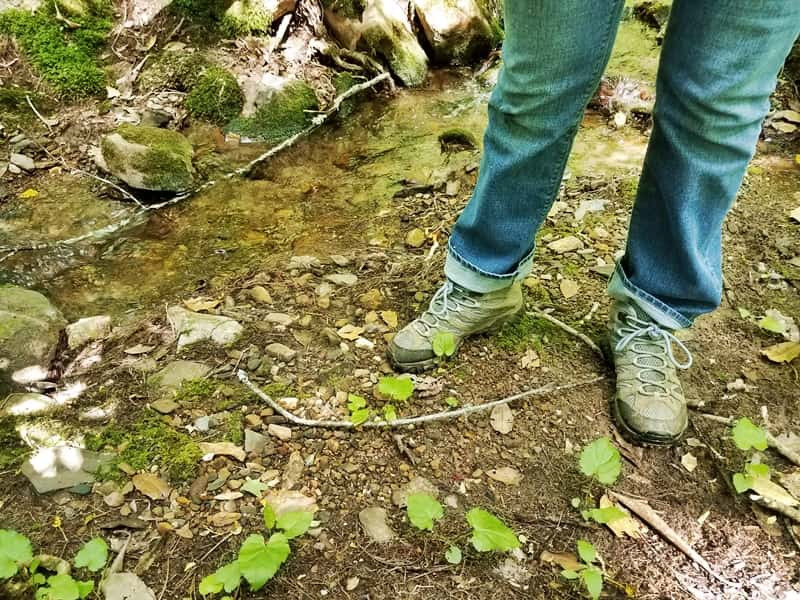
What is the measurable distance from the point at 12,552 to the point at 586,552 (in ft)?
3.93

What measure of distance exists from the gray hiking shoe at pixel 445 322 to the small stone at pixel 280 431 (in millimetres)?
374

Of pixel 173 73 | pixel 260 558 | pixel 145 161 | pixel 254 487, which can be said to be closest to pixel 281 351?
pixel 254 487

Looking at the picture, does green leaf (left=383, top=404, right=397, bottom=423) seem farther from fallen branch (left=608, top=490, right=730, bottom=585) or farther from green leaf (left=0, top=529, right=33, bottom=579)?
green leaf (left=0, top=529, right=33, bottom=579)

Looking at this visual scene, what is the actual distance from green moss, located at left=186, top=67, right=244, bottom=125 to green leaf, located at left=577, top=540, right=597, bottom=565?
3.19 metres

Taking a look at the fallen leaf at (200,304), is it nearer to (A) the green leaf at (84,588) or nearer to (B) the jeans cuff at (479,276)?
(B) the jeans cuff at (479,276)

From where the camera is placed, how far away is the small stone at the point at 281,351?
1852 millimetres

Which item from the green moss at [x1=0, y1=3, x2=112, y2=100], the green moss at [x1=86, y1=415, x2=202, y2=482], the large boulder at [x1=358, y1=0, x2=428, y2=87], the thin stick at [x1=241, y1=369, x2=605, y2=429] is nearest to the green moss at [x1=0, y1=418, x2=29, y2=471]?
the green moss at [x1=86, y1=415, x2=202, y2=482]

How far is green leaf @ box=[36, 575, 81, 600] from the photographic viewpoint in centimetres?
122

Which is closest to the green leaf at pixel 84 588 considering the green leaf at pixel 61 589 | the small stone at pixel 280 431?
the green leaf at pixel 61 589

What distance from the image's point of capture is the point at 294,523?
4.31 feet

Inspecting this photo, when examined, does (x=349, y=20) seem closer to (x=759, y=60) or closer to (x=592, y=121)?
(x=592, y=121)

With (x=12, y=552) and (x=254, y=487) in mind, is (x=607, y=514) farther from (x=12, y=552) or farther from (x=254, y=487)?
(x=12, y=552)

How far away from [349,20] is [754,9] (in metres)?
3.50

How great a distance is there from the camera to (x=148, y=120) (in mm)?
3486
